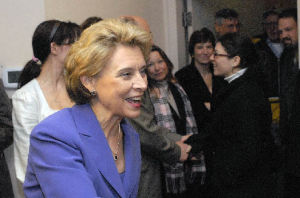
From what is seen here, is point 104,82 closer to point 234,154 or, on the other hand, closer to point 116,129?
point 116,129

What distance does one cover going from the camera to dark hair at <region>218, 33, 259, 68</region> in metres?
2.82

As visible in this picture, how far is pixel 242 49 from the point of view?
2846 millimetres

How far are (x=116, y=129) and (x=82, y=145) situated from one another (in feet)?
0.80

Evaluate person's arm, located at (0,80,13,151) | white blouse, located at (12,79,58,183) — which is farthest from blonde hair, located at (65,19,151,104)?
person's arm, located at (0,80,13,151)

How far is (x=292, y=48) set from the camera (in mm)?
3498

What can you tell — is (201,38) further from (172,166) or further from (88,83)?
(88,83)

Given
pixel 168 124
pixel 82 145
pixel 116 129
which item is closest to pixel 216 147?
pixel 168 124

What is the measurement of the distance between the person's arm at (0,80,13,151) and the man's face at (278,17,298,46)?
2191 millimetres

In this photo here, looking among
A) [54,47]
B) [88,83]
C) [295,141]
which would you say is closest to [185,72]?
[295,141]

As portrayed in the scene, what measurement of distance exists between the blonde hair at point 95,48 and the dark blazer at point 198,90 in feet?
6.18

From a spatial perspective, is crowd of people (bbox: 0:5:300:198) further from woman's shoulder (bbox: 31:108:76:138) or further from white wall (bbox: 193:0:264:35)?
white wall (bbox: 193:0:264:35)

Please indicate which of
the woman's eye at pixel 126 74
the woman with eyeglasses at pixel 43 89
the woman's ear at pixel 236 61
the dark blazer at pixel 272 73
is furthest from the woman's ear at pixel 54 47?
the dark blazer at pixel 272 73

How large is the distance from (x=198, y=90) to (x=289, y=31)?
870mm

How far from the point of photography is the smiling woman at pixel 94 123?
1.24 meters
